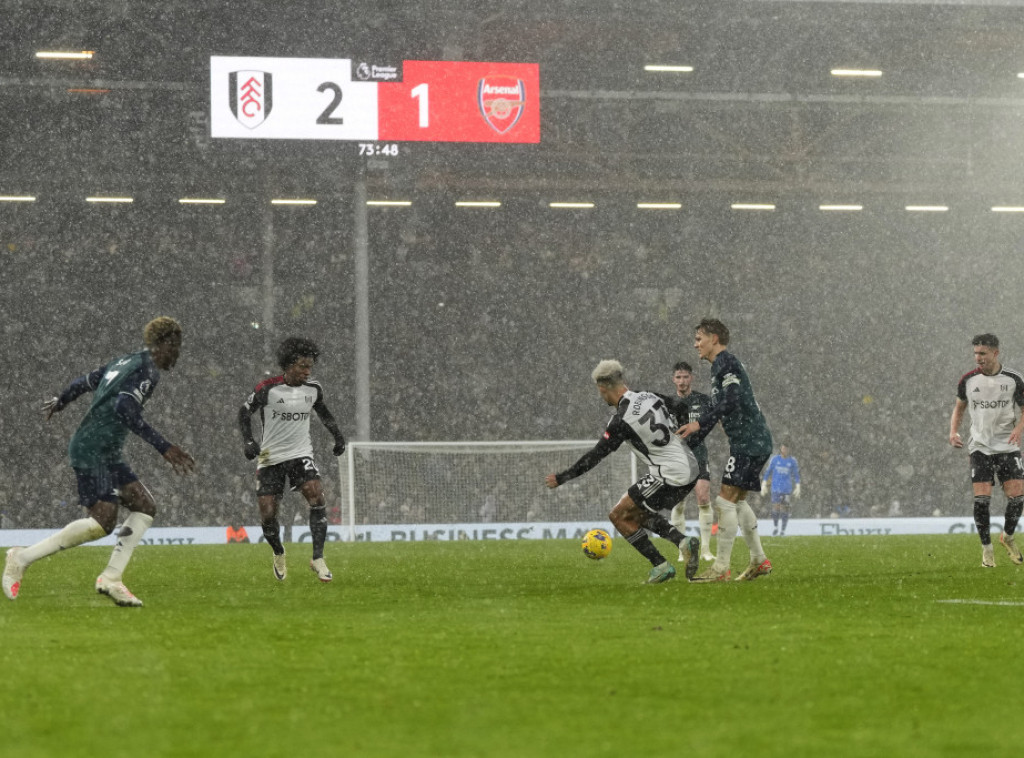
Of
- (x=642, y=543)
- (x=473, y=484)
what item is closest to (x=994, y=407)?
(x=642, y=543)

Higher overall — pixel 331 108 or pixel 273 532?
pixel 331 108

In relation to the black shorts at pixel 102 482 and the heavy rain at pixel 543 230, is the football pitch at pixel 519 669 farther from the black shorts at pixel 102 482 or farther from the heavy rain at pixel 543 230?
the heavy rain at pixel 543 230

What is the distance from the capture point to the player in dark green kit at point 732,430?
32.3 feet

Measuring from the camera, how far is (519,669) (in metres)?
5.42

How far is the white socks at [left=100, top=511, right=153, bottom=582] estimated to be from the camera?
8375 millimetres

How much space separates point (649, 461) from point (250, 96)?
55.2ft

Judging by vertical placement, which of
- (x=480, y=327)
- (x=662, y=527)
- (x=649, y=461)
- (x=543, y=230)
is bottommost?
(x=662, y=527)

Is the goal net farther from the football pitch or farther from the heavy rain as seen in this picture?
the football pitch

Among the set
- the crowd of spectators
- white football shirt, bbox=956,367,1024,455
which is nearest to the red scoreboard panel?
the crowd of spectators

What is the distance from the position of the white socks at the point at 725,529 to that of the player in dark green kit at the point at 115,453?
413cm

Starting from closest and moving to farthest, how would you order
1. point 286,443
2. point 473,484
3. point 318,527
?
1. point 286,443
2. point 318,527
3. point 473,484

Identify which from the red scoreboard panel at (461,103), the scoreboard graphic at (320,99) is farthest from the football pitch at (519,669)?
the red scoreboard panel at (461,103)

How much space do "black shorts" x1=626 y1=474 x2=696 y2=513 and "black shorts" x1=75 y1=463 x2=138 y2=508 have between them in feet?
11.4

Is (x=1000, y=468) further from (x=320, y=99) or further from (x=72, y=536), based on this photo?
(x=320, y=99)
